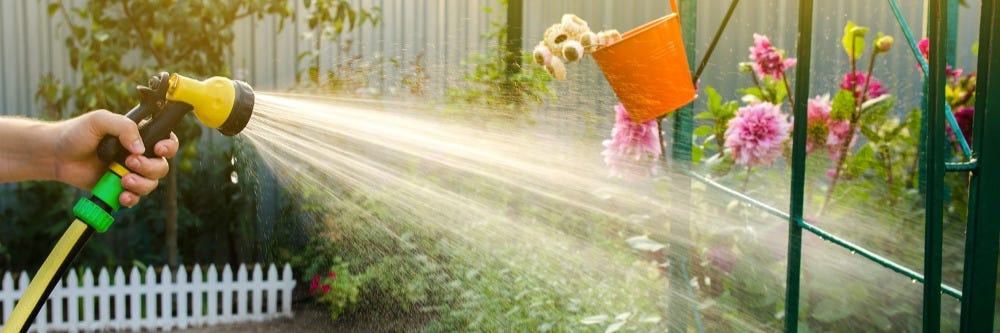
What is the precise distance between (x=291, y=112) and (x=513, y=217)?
1.39 m

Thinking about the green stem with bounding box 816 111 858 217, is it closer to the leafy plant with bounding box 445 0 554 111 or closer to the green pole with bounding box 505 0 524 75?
the leafy plant with bounding box 445 0 554 111

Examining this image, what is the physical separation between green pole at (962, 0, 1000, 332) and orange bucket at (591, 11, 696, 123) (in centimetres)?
68

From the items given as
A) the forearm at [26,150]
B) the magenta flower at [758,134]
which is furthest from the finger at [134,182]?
the magenta flower at [758,134]

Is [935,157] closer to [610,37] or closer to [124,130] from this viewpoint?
[610,37]

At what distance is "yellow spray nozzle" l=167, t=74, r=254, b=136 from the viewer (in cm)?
138

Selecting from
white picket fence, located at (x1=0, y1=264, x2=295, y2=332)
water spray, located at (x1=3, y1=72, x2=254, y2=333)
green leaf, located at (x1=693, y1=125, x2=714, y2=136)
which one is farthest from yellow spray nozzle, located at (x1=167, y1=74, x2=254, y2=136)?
Result: white picket fence, located at (x1=0, y1=264, x2=295, y2=332)

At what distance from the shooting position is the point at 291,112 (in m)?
2.37

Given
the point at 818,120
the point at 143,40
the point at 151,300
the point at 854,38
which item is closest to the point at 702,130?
the point at 818,120

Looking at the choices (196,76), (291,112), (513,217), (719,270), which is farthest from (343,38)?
(719,270)

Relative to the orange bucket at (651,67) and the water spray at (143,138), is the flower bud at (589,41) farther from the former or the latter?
the water spray at (143,138)

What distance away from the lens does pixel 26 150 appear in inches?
65.2

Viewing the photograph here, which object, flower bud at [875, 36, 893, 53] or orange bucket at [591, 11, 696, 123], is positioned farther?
flower bud at [875, 36, 893, 53]

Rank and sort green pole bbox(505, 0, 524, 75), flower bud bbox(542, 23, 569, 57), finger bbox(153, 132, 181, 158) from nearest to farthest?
finger bbox(153, 132, 181, 158)
flower bud bbox(542, 23, 569, 57)
green pole bbox(505, 0, 524, 75)

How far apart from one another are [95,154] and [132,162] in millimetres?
291
